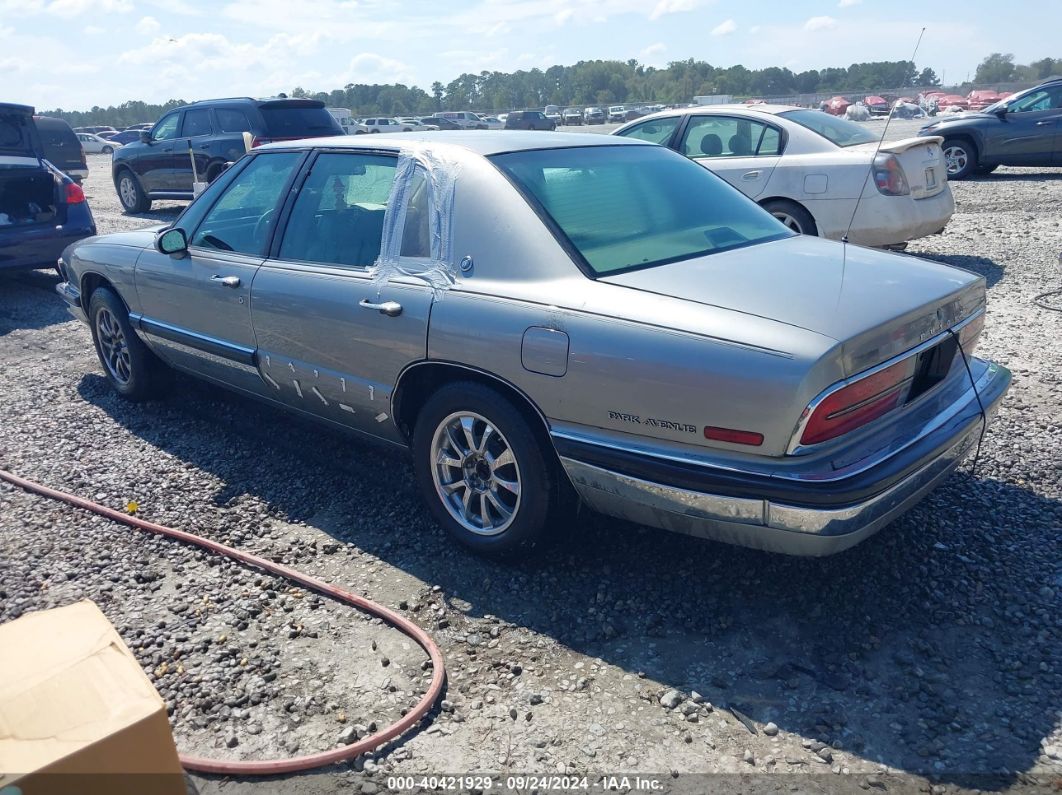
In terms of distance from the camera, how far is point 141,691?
6.18 feet

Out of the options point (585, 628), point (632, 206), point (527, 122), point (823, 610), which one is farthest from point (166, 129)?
point (527, 122)

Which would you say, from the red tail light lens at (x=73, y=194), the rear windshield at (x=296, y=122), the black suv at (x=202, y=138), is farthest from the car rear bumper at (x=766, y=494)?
the rear windshield at (x=296, y=122)

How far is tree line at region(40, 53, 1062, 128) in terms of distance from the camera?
243 ft

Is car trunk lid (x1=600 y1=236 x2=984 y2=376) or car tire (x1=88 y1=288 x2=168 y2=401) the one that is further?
car tire (x1=88 y1=288 x2=168 y2=401)

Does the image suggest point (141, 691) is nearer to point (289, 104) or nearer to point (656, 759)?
point (656, 759)

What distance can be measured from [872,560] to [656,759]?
139 centimetres

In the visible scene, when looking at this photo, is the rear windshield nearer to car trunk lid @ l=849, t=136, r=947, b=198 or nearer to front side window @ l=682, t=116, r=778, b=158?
front side window @ l=682, t=116, r=778, b=158

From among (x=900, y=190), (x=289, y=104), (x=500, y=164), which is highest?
(x=289, y=104)

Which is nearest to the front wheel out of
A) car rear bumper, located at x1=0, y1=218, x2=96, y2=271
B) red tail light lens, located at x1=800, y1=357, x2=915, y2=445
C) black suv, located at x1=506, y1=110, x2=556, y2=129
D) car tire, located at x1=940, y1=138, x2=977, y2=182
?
red tail light lens, located at x1=800, y1=357, x2=915, y2=445

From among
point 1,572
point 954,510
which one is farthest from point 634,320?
point 1,572

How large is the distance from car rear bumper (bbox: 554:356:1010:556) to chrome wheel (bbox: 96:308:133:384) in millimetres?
3641

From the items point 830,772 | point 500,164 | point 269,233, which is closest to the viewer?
point 830,772

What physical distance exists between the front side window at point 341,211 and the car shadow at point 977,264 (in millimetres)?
5684

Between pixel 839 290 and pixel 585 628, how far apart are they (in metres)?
1.49
